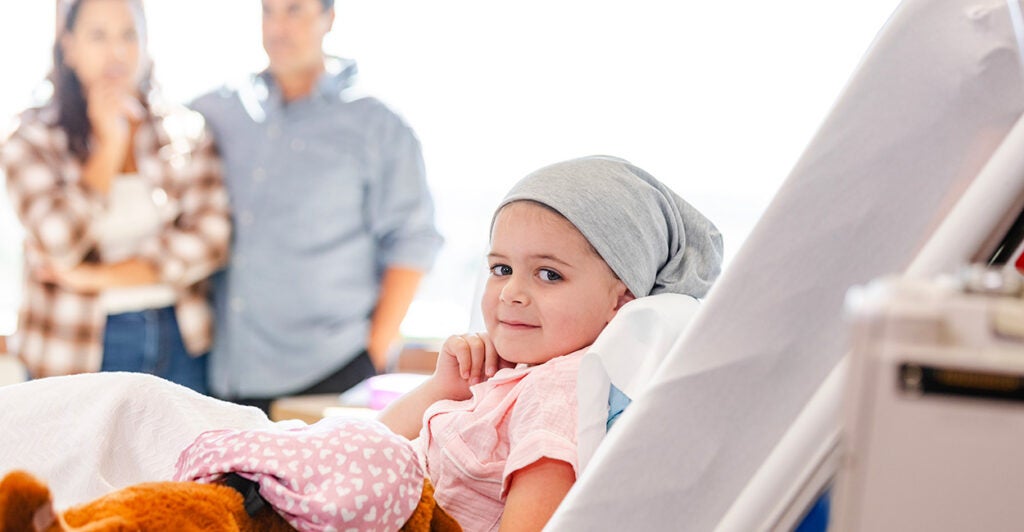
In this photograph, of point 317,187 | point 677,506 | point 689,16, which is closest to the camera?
point 677,506

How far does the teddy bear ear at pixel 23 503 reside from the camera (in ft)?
2.11

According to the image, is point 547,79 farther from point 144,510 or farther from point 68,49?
point 144,510

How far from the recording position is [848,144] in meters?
0.87

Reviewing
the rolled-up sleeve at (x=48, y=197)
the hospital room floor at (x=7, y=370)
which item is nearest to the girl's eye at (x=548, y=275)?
the rolled-up sleeve at (x=48, y=197)

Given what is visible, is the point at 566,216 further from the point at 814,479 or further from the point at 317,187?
the point at 317,187

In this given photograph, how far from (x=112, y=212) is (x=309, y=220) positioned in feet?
1.66

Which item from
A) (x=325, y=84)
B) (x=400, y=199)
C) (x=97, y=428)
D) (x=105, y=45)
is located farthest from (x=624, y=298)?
(x=105, y=45)

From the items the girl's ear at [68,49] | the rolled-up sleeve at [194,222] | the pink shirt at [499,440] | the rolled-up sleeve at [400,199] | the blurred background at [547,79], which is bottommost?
the pink shirt at [499,440]

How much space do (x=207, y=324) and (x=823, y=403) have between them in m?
2.51

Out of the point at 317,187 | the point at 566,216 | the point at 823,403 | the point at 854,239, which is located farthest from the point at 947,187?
the point at 317,187

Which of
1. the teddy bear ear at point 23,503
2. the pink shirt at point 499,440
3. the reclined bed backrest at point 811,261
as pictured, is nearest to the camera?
the teddy bear ear at point 23,503

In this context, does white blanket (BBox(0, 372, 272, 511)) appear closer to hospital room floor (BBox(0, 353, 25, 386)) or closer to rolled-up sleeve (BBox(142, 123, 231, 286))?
rolled-up sleeve (BBox(142, 123, 231, 286))

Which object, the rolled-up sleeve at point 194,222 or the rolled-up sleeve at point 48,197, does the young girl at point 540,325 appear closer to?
the rolled-up sleeve at point 194,222

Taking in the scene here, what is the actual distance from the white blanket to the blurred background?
208 cm
